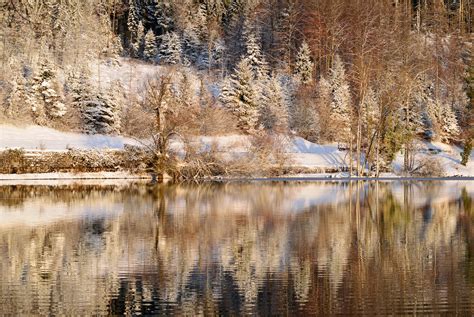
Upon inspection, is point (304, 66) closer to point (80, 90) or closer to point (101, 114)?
point (80, 90)

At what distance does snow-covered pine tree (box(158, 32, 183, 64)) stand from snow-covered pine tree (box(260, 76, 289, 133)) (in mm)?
17949

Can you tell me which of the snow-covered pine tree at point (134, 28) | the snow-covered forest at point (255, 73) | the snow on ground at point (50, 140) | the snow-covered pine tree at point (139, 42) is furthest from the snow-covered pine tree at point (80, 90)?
the snow-covered pine tree at point (134, 28)

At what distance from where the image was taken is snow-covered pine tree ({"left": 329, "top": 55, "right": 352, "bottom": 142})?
206 feet

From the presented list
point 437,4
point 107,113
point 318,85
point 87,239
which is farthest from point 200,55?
point 87,239

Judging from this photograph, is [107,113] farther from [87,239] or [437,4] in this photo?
[437,4]

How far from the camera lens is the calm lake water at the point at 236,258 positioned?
11.3m

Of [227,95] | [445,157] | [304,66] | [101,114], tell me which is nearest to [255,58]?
[304,66]

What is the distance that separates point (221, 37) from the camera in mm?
91938

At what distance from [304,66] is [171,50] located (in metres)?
16.2

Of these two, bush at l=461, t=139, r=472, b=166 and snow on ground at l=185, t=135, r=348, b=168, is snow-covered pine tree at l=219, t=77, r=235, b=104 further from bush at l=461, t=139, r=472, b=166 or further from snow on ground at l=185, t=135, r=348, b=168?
bush at l=461, t=139, r=472, b=166

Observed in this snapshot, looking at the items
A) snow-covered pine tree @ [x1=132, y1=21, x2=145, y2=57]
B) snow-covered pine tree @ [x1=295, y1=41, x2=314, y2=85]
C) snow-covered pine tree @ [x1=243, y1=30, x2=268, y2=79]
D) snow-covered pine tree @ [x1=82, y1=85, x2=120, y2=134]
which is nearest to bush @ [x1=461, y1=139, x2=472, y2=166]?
snow-covered pine tree @ [x1=295, y1=41, x2=314, y2=85]

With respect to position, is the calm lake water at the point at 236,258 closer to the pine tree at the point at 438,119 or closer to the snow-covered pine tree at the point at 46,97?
the snow-covered pine tree at the point at 46,97

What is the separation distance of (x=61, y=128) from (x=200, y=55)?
3304 cm

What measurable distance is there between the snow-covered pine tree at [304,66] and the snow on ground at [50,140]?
2631 cm
